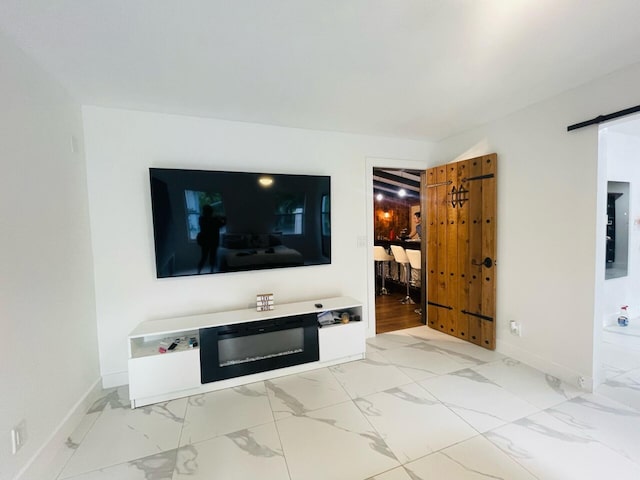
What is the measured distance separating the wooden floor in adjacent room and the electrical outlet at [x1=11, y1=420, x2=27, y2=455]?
122 inches

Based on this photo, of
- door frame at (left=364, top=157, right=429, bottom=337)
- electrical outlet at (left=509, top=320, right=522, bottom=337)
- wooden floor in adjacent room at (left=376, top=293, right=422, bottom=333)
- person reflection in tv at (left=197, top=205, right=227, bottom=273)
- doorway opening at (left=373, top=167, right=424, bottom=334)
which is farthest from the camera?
doorway opening at (left=373, top=167, right=424, bottom=334)

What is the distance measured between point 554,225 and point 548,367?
4.16 ft

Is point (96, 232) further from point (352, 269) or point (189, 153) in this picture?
point (352, 269)

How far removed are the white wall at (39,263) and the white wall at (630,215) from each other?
5377mm

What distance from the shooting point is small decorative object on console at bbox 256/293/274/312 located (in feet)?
8.44

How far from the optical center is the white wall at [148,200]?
234 cm

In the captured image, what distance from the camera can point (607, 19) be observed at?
57.0 inches

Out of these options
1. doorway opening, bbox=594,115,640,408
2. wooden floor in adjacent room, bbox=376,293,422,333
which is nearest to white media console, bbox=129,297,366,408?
wooden floor in adjacent room, bbox=376,293,422,333

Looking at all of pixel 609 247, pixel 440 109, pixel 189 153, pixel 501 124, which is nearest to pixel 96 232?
A: pixel 189 153

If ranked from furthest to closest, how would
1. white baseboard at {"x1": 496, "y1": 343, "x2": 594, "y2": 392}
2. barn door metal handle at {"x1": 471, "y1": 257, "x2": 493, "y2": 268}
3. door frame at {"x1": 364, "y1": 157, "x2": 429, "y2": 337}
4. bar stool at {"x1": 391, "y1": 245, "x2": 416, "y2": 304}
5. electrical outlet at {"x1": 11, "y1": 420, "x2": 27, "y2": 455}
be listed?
bar stool at {"x1": 391, "y1": 245, "x2": 416, "y2": 304} → door frame at {"x1": 364, "y1": 157, "x2": 429, "y2": 337} → barn door metal handle at {"x1": 471, "y1": 257, "x2": 493, "y2": 268} → white baseboard at {"x1": 496, "y1": 343, "x2": 594, "y2": 392} → electrical outlet at {"x1": 11, "y1": 420, "x2": 27, "y2": 455}

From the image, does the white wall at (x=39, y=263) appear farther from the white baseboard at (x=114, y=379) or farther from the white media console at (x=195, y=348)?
the white media console at (x=195, y=348)

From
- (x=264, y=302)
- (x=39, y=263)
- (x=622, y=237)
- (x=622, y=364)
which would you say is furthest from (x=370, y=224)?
(x=622, y=237)

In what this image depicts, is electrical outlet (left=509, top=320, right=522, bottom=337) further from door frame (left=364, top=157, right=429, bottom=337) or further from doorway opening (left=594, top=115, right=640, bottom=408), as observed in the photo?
door frame (left=364, top=157, right=429, bottom=337)

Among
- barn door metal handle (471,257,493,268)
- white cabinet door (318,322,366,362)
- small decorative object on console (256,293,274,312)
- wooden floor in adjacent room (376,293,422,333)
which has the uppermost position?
barn door metal handle (471,257,493,268)
